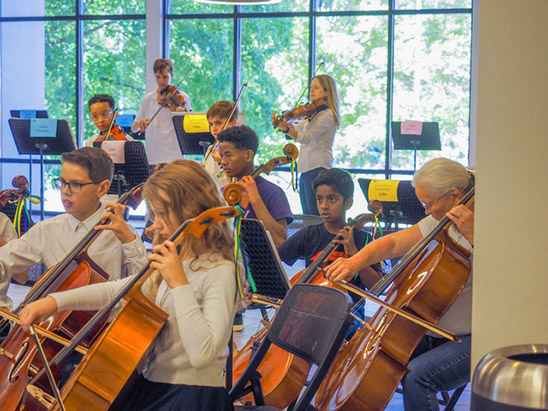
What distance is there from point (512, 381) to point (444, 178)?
1.28m

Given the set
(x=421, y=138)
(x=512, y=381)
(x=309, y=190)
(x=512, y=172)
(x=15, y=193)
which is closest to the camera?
(x=512, y=381)

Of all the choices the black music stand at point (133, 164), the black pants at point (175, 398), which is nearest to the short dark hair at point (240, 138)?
the black music stand at point (133, 164)

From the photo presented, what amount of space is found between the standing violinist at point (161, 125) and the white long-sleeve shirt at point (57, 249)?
3.52m

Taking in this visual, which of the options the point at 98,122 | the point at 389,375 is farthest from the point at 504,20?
the point at 98,122

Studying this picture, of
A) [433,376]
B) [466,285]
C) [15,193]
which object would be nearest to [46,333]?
[433,376]

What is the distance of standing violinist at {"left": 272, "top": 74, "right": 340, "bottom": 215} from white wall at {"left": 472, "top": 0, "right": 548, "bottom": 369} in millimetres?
3603

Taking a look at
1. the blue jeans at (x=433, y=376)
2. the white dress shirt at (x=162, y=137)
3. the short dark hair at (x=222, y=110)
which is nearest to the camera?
the blue jeans at (x=433, y=376)

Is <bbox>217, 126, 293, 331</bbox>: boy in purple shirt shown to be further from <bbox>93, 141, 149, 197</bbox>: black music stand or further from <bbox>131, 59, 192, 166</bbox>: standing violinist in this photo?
<bbox>131, 59, 192, 166</bbox>: standing violinist

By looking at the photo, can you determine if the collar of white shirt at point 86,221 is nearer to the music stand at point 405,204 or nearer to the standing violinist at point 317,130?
the music stand at point 405,204

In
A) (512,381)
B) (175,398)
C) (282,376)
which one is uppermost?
(512,381)

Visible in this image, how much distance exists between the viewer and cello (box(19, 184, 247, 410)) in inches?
66.0

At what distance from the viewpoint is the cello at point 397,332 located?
2055mm

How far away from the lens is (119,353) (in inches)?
66.6

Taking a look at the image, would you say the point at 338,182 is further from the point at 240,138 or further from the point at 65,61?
the point at 65,61
